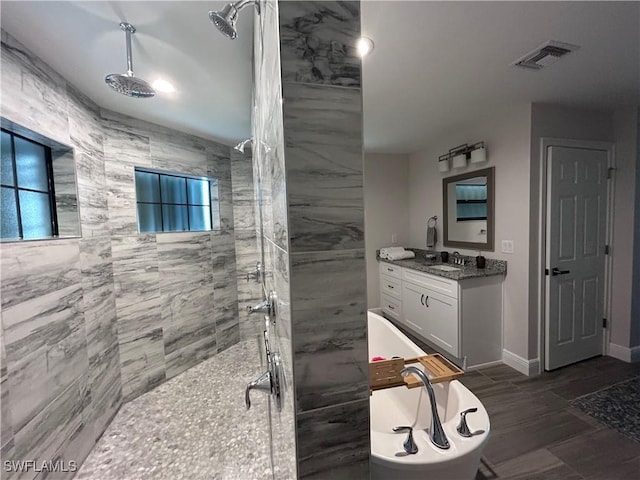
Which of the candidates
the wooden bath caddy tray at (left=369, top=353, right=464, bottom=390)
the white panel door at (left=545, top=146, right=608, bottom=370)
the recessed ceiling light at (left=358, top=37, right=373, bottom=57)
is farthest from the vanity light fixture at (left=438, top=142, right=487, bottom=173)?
the wooden bath caddy tray at (left=369, top=353, right=464, bottom=390)

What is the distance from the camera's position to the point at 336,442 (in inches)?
23.4

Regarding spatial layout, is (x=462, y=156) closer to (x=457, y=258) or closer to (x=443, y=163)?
(x=443, y=163)

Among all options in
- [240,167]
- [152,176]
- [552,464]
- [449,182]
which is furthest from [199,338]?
[449,182]

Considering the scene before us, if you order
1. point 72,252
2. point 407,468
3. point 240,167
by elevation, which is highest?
point 240,167

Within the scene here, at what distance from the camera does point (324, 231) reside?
22.0 inches

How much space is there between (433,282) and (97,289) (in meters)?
2.96

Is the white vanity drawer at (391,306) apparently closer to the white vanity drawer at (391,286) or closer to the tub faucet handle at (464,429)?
the white vanity drawer at (391,286)

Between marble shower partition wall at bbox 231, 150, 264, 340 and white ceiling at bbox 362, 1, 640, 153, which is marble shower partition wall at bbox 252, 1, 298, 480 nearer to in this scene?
white ceiling at bbox 362, 1, 640, 153

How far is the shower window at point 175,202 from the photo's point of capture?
2520mm

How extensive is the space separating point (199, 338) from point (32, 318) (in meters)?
1.59

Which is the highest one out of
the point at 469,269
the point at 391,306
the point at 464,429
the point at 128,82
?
the point at 128,82

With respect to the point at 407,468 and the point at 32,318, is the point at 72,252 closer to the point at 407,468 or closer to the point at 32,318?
the point at 32,318

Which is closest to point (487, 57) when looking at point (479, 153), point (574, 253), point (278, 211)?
point (479, 153)

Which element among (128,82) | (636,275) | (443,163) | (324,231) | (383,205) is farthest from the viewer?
(383,205)
